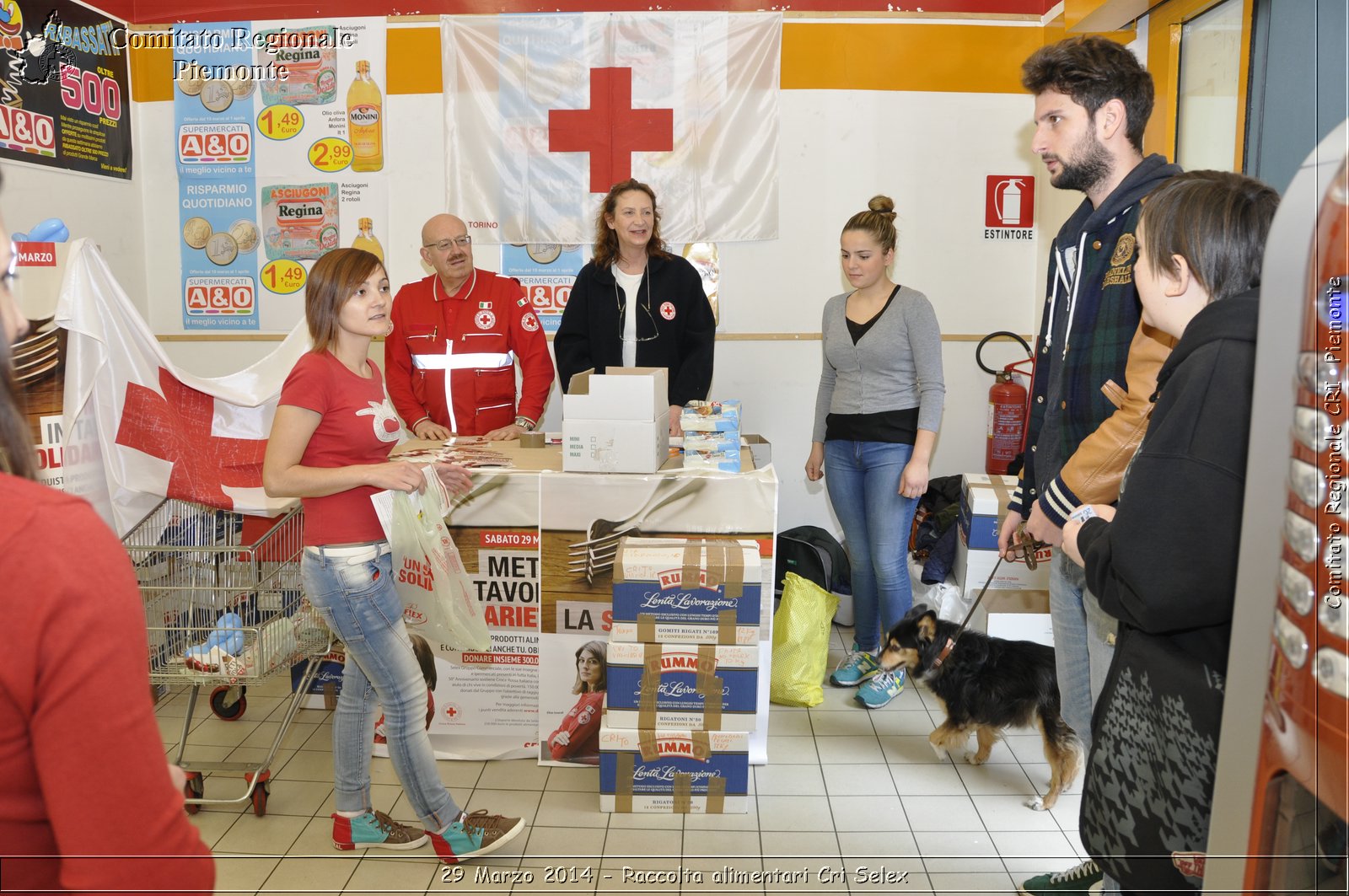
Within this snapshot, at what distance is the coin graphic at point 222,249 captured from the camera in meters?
4.19

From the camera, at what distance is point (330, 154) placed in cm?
409

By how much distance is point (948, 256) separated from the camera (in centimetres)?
408

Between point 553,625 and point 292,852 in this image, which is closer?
point 292,852

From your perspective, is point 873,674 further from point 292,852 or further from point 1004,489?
point 292,852

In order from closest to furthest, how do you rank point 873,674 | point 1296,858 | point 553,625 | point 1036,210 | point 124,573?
1. point 124,573
2. point 1296,858
3. point 553,625
4. point 873,674
5. point 1036,210

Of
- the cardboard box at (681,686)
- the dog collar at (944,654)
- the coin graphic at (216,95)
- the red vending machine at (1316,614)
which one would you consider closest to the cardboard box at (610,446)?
the cardboard box at (681,686)

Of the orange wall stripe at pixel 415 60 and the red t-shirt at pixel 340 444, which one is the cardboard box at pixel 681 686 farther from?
the orange wall stripe at pixel 415 60

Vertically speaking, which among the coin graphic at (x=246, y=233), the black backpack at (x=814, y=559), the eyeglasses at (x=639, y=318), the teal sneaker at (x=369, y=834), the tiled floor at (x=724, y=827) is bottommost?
the tiled floor at (x=724, y=827)

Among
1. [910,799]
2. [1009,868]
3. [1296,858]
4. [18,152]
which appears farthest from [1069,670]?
[18,152]

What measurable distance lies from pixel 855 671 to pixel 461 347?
5.48 feet

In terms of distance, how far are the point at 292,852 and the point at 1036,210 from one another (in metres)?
3.51

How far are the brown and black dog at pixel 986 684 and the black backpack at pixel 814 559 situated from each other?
110 centimetres

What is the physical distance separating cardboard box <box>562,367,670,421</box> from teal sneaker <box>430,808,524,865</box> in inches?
39.0

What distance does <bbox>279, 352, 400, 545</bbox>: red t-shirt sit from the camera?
2.02m
